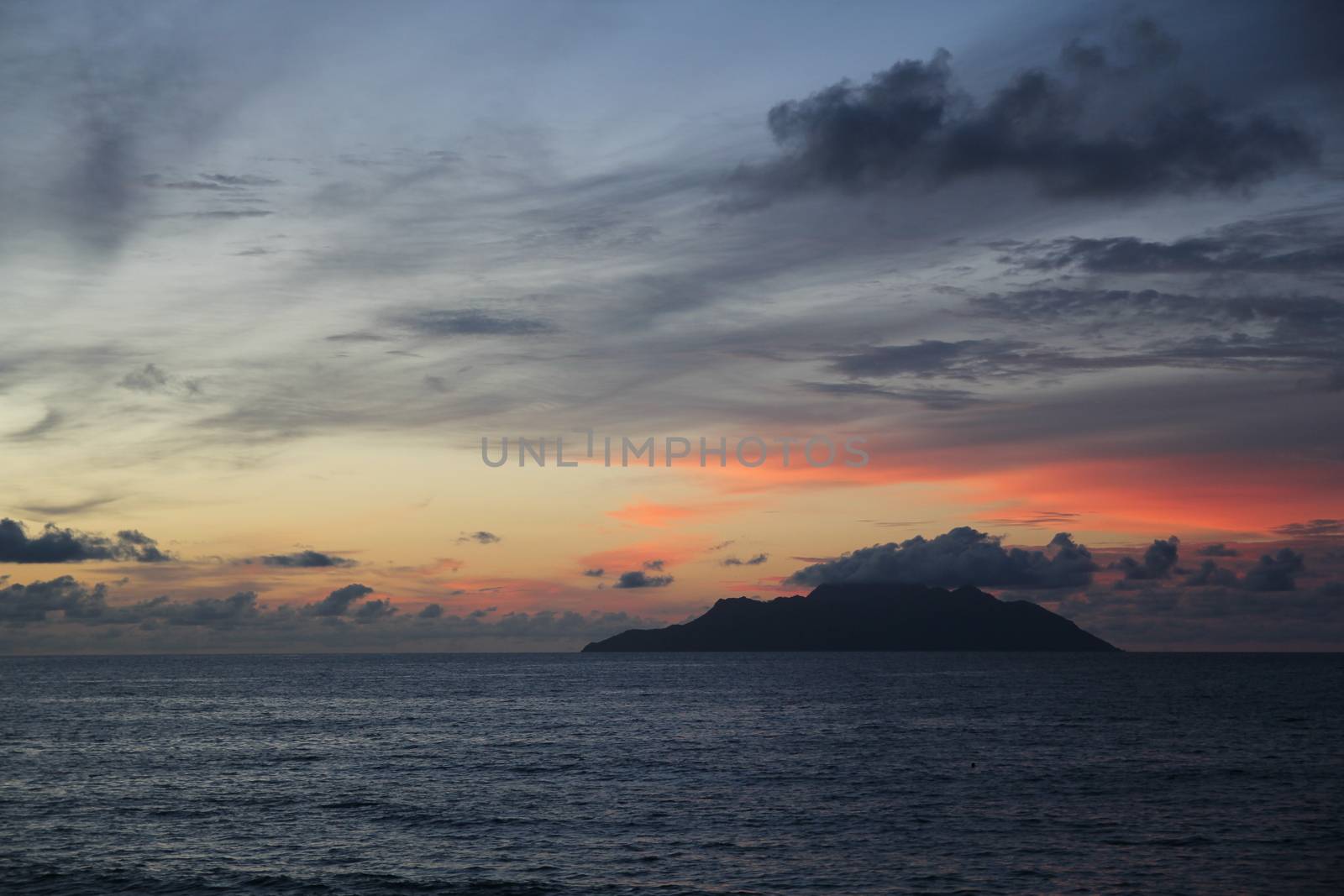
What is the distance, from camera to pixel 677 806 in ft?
219

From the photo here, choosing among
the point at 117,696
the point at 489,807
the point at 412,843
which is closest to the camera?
the point at 412,843

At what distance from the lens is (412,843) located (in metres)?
56.1

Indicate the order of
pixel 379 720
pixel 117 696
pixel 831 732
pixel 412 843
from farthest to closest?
pixel 117 696, pixel 379 720, pixel 831 732, pixel 412 843

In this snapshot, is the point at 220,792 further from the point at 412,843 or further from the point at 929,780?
the point at 929,780

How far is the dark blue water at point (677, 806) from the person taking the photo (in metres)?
49.0

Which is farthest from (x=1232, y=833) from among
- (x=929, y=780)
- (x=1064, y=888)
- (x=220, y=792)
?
(x=220, y=792)

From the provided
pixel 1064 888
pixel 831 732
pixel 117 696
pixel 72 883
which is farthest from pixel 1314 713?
pixel 117 696

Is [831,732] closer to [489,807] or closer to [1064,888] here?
[489,807]

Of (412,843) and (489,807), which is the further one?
(489,807)

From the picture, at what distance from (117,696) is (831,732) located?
5667 inches

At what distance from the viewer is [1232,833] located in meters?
56.7

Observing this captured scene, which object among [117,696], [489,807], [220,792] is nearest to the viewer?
[489,807]

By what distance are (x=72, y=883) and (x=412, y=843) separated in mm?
16269

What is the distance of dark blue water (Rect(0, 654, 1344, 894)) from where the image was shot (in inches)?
1928
